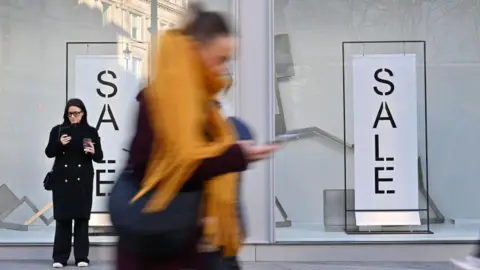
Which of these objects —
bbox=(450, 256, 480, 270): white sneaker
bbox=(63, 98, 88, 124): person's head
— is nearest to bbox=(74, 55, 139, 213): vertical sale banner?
bbox=(63, 98, 88, 124): person's head

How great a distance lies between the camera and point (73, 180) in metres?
7.93

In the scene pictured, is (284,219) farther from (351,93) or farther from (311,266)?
(351,93)

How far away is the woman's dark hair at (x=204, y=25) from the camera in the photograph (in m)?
2.42

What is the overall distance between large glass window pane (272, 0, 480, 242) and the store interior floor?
203mm

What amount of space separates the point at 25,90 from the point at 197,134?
26.5 ft

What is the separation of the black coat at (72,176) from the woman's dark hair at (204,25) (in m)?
5.68

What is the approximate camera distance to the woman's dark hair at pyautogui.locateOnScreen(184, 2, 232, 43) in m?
2.42

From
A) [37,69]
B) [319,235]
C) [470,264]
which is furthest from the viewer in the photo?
[37,69]

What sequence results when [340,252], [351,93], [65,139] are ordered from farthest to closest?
[351,93] → [340,252] → [65,139]

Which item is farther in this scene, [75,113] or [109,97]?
[109,97]

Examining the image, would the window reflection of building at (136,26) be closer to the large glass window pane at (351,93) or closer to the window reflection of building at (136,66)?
the window reflection of building at (136,66)

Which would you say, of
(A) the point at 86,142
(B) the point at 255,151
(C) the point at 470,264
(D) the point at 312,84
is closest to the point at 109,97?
(A) the point at 86,142

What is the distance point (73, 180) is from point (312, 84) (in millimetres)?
3428

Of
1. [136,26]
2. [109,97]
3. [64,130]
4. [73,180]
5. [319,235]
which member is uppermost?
[136,26]
